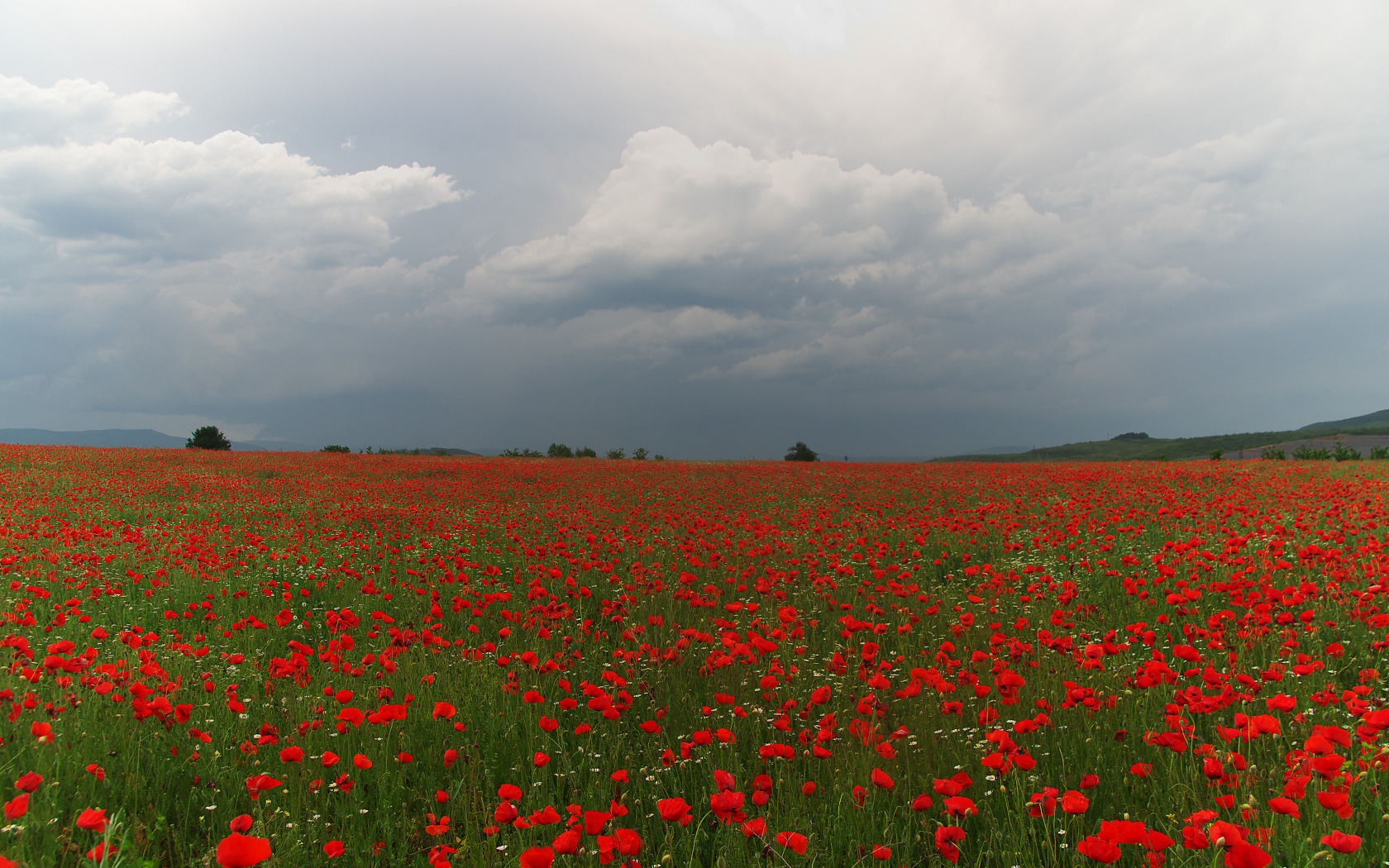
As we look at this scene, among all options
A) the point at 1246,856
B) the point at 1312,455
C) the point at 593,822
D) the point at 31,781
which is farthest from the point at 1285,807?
the point at 1312,455

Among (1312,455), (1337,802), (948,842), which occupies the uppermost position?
(1312,455)

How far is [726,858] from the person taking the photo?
271cm

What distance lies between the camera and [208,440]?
37.5 metres

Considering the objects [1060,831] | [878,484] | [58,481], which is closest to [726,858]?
[1060,831]

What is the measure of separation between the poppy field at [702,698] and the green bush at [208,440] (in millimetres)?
34314

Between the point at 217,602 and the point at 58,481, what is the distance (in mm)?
14333

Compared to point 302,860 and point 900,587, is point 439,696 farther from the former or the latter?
point 900,587

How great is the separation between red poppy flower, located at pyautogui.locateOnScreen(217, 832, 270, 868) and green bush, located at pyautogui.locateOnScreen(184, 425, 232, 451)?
44.3 m

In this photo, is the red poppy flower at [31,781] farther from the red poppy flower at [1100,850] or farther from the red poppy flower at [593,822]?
the red poppy flower at [1100,850]

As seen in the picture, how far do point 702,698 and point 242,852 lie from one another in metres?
3.05

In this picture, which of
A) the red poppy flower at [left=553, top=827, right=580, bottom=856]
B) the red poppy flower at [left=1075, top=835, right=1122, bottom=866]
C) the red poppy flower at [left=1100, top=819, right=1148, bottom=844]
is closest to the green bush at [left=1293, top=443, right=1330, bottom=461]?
the red poppy flower at [left=1100, top=819, right=1148, bottom=844]

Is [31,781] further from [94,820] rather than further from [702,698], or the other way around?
[702,698]

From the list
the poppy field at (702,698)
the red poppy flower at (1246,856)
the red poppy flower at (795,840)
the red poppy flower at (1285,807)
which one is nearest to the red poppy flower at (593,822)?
the poppy field at (702,698)

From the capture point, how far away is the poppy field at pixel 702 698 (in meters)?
2.69
